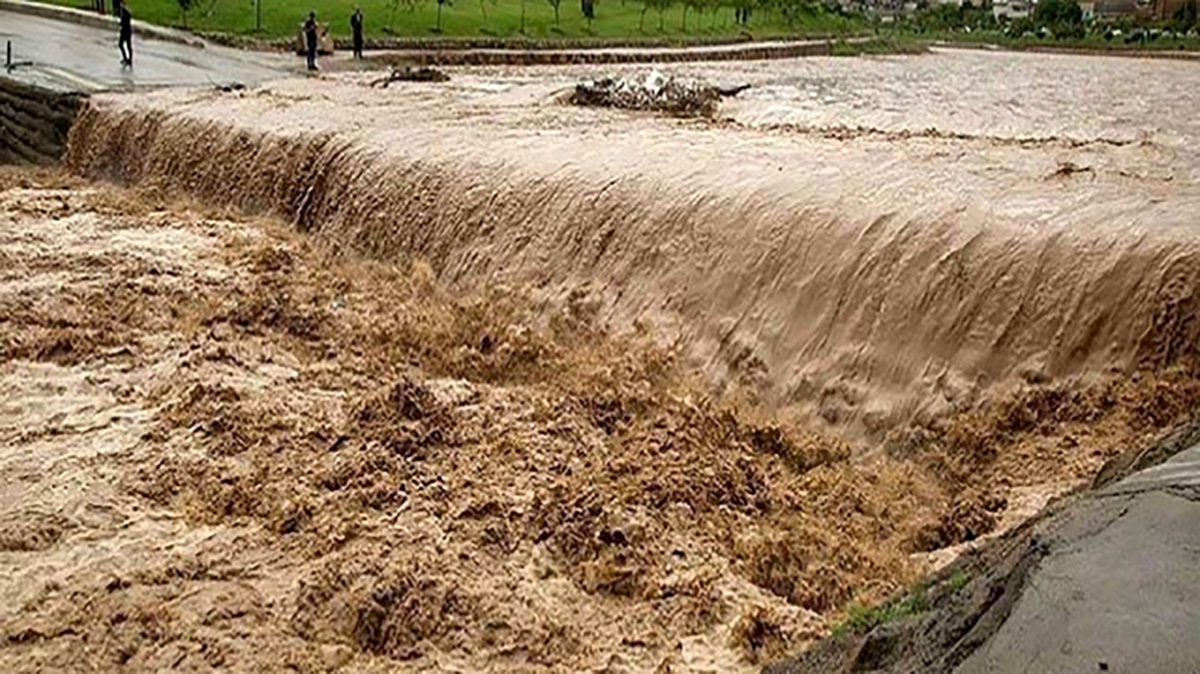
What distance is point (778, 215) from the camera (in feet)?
28.5

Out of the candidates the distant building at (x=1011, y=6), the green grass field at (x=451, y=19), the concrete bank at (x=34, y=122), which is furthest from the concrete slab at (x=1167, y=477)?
the distant building at (x=1011, y=6)

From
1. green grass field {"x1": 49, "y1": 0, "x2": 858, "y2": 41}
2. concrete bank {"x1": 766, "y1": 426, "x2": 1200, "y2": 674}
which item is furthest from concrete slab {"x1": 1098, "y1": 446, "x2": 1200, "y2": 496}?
green grass field {"x1": 49, "y1": 0, "x2": 858, "y2": 41}

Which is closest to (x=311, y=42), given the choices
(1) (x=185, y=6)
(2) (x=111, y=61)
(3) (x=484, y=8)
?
(2) (x=111, y=61)

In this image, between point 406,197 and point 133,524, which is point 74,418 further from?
point 406,197

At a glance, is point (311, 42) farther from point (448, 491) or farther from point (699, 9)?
point (699, 9)

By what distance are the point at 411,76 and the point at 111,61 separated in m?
4.86

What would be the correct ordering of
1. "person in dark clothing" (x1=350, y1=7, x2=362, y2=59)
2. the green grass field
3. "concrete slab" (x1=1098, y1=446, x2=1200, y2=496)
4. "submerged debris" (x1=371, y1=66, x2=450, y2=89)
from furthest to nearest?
1. the green grass field
2. "person in dark clothing" (x1=350, y1=7, x2=362, y2=59)
3. "submerged debris" (x1=371, y1=66, x2=450, y2=89)
4. "concrete slab" (x1=1098, y1=446, x2=1200, y2=496)

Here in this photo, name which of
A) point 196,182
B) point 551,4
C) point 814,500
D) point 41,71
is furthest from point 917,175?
point 551,4

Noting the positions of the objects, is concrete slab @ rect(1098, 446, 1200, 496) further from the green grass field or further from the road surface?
the green grass field

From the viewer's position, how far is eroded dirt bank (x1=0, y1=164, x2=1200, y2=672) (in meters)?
5.44

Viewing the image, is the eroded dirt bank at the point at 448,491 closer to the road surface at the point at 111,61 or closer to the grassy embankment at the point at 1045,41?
the road surface at the point at 111,61

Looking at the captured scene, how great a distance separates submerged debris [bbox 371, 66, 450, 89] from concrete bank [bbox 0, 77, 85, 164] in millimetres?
5056

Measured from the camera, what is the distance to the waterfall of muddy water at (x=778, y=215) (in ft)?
23.4

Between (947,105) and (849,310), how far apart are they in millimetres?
13008
